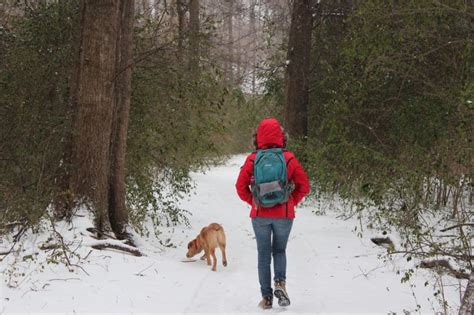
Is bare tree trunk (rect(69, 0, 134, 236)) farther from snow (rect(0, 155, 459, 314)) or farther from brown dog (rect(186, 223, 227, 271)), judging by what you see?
brown dog (rect(186, 223, 227, 271))

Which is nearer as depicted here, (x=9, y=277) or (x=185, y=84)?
(x=9, y=277)

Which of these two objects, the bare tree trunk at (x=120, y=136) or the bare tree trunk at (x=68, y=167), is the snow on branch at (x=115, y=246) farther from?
the bare tree trunk at (x=120, y=136)

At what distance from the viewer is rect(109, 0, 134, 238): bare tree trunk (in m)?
8.52

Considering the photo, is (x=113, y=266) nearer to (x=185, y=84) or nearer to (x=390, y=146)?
(x=185, y=84)

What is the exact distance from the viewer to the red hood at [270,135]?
529cm

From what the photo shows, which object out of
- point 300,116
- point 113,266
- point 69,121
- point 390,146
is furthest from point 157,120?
point 300,116

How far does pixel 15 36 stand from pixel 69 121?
7.83 feet

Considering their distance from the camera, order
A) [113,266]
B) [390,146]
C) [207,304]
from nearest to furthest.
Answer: [207,304]
[113,266]
[390,146]

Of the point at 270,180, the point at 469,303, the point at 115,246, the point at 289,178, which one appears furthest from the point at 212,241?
the point at 469,303

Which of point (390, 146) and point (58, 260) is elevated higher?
point (390, 146)

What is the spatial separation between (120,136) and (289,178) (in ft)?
13.8

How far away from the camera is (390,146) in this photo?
422 inches

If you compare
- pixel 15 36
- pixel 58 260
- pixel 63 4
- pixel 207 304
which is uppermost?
pixel 63 4

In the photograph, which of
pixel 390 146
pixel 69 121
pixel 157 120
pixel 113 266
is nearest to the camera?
pixel 113 266
